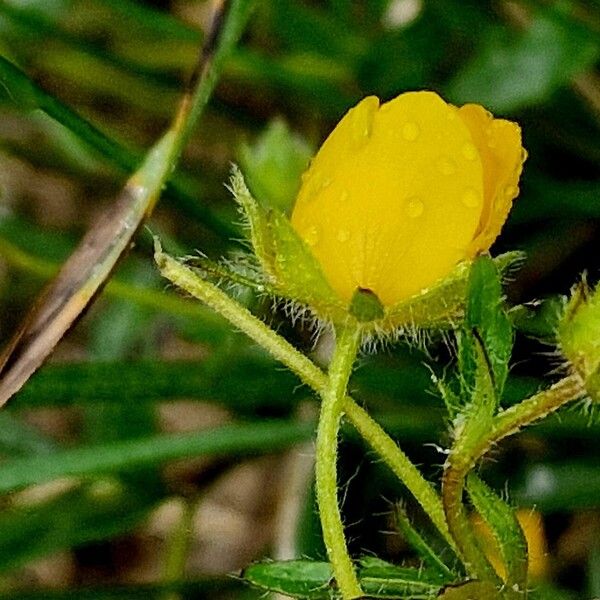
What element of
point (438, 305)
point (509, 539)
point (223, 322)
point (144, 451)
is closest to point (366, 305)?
point (438, 305)

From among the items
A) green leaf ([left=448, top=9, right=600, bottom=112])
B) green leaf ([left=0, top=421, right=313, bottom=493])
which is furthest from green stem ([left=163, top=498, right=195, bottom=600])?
green leaf ([left=448, top=9, right=600, bottom=112])

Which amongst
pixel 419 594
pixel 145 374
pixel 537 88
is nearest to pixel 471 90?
pixel 537 88

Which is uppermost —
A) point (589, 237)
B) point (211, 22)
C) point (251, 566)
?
point (211, 22)

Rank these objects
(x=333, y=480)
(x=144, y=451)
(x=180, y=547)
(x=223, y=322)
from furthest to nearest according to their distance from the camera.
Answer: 1. (x=180, y=547)
2. (x=223, y=322)
3. (x=144, y=451)
4. (x=333, y=480)

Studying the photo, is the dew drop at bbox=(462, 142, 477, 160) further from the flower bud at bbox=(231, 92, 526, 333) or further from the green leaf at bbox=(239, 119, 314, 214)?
the green leaf at bbox=(239, 119, 314, 214)

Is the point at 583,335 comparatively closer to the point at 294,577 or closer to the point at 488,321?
the point at 488,321

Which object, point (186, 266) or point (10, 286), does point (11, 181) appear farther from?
point (186, 266)

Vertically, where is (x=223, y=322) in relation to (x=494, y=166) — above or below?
below
